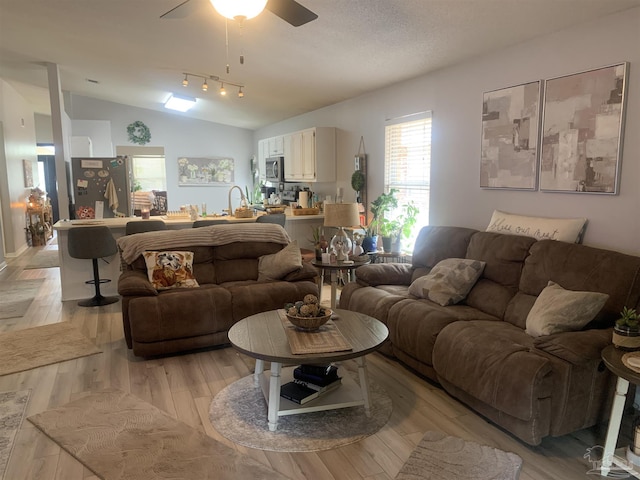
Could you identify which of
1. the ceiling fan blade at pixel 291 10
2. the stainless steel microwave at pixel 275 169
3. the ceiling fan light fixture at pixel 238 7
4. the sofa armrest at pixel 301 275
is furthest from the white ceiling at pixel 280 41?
the sofa armrest at pixel 301 275

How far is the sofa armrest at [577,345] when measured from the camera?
2.39m

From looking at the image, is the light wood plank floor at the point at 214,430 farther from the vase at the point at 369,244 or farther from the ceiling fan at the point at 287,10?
the ceiling fan at the point at 287,10

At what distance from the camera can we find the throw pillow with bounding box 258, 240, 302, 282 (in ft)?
14.1

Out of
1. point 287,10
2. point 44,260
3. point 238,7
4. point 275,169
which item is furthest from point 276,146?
point 238,7

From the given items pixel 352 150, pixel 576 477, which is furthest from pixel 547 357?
pixel 352 150

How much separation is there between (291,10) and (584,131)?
2084 millimetres

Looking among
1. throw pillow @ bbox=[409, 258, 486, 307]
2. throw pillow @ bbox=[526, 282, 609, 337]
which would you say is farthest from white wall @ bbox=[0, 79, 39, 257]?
throw pillow @ bbox=[526, 282, 609, 337]

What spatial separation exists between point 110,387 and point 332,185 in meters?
4.33

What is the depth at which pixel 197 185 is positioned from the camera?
10.7 m

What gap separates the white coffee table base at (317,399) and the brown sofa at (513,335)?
1.72 ft

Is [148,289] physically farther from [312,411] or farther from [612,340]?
[612,340]

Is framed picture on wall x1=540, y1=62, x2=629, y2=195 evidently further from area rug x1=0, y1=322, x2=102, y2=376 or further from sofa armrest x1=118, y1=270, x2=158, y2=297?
area rug x1=0, y1=322, x2=102, y2=376

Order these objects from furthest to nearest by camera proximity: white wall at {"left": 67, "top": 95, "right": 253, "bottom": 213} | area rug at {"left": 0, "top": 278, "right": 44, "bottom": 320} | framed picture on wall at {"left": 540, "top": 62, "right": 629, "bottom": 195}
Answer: white wall at {"left": 67, "top": 95, "right": 253, "bottom": 213}, area rug at {"left": 0, "top": 278, "right": 44, "bottom": 320}, framed picture on wall at {"left": 540, "top": 62, "right": 629, "bottom": 195}

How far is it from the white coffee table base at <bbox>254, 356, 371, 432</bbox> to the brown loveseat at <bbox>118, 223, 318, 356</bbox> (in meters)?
0.94
